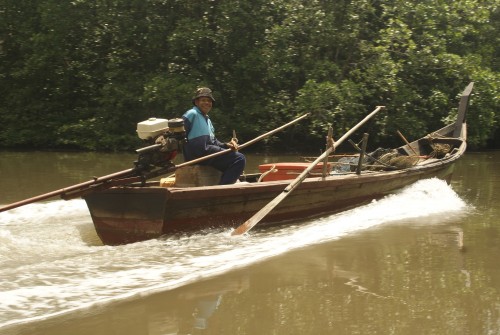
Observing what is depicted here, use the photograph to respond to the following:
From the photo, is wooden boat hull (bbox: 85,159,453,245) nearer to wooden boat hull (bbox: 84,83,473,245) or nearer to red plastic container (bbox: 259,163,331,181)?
wooden boat hull (bbox: 84,83,473,245)

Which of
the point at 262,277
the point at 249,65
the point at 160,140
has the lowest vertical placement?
the point at 262,277

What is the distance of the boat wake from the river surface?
0.4 inches

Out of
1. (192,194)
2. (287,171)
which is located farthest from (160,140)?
(287,171)

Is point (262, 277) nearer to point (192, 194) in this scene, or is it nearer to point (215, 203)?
point (192, 194)

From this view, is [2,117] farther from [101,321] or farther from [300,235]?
[101,321]

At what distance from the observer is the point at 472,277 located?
4926 millimetres

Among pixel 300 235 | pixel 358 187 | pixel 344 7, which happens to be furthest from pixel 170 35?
pixel 300 235

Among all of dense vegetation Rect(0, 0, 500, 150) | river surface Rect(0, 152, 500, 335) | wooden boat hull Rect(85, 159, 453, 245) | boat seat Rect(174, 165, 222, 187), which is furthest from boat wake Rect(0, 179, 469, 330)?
dense vegetation Rect(0, 0, 500, 150)

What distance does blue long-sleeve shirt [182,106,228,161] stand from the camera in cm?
630

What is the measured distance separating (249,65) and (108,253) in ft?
33.6

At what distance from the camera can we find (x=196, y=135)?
632 cm

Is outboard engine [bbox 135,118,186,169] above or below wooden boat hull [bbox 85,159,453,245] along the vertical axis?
above

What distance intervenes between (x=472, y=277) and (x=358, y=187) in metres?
2.79

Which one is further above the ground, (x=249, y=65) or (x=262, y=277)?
(x=249, y=65)
